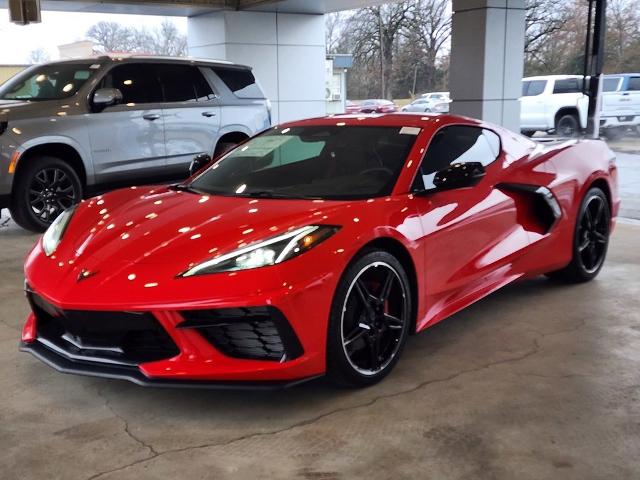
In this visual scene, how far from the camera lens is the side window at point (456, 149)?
376cm

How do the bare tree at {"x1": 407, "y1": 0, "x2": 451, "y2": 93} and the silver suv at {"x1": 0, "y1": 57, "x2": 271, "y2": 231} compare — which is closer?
the silver suv at {"x1": 0, "y1": 57, "x2": 271, "y2": 231}

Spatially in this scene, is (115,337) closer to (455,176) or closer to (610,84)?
(455,176)

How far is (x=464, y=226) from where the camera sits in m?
3.82

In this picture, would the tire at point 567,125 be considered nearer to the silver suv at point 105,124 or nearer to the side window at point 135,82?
the silver suv at point 105,124

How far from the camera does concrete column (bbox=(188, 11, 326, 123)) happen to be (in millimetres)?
13062

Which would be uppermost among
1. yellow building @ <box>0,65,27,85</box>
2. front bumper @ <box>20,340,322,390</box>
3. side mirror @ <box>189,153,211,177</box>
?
yellow building @ <box>0,65,27,85</box>

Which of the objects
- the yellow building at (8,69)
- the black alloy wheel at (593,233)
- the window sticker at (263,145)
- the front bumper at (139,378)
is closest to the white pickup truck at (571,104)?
the black alloy wheel at (593,233)

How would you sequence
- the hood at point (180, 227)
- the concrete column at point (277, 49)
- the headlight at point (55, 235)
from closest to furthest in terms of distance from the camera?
the hood at point (180, 227), the headlight at point (55, 235), the concrete column at point (277, 49)

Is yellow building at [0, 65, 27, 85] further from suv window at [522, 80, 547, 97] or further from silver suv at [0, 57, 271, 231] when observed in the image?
suv window at [522, 80, 547, 97]

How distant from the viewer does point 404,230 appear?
3.41 metres

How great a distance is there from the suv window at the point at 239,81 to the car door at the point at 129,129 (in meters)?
0.99

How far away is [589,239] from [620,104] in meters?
6.01

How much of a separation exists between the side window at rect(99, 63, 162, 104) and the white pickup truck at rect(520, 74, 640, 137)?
4910 mm

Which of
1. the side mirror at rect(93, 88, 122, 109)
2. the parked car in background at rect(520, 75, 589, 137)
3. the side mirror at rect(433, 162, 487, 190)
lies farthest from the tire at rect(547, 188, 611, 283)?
the parked car in background at rect(520, 75, 589, 137)
